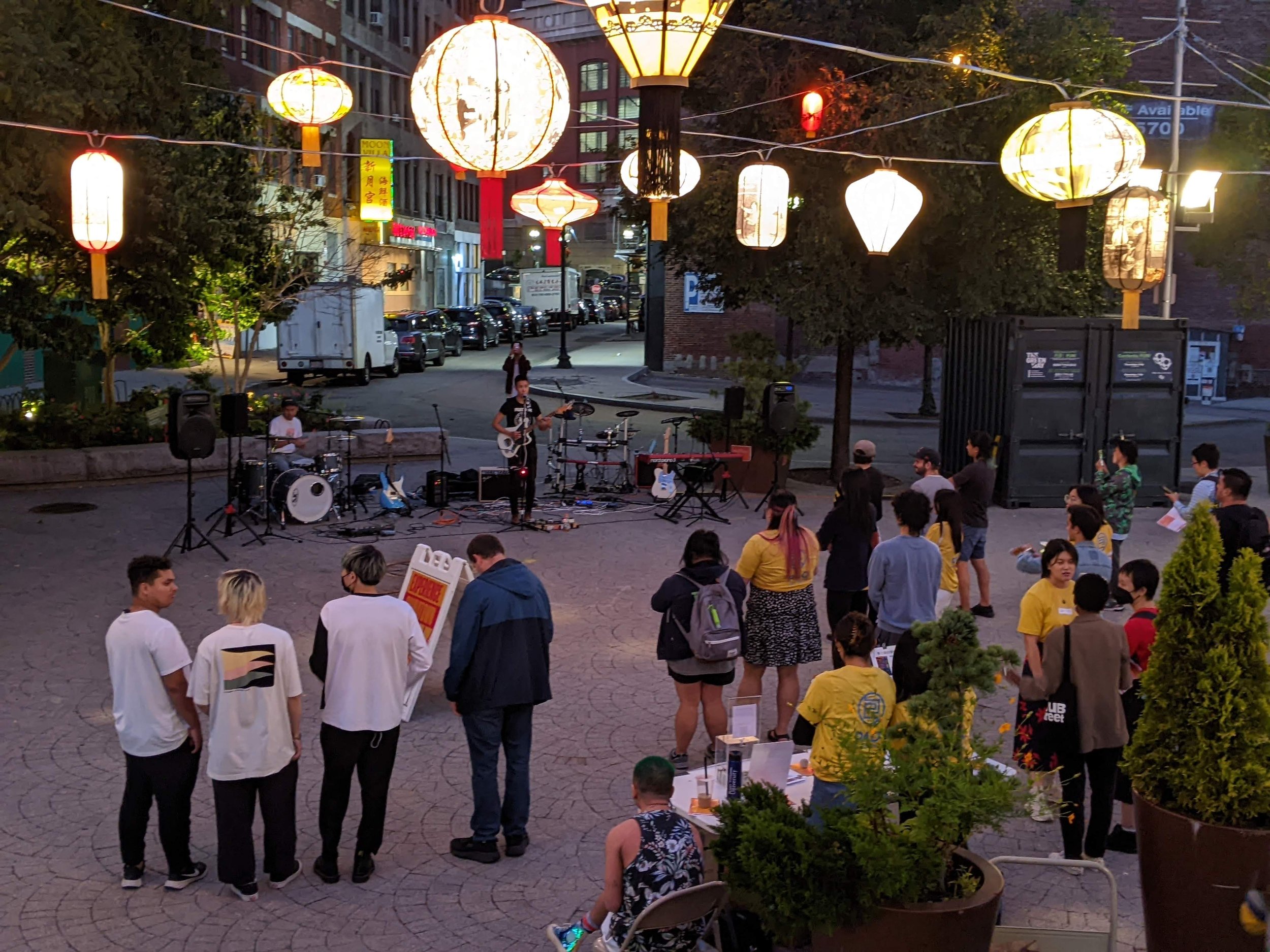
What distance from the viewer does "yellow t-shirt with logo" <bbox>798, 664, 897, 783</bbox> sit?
5.76m

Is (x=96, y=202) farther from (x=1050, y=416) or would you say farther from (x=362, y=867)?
(x=1050, y=416)

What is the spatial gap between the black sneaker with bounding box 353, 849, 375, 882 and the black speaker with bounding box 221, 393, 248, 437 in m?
9.50

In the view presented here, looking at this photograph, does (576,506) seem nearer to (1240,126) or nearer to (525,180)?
(1240,126)

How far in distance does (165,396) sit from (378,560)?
16950 mm

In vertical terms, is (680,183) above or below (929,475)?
above

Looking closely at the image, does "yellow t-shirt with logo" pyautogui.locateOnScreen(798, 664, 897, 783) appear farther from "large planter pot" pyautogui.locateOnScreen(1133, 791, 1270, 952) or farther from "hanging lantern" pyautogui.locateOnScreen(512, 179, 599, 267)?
"hanging lantern" pyautogui.locateOnScreen(512, 179, 599, 267)

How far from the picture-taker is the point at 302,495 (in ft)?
51.8

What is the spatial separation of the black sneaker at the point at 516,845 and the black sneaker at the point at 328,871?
35.4 inches

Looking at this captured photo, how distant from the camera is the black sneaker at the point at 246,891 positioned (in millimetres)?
6211

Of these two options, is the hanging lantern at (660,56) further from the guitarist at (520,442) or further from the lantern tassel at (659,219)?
the guitarist at (520,442)

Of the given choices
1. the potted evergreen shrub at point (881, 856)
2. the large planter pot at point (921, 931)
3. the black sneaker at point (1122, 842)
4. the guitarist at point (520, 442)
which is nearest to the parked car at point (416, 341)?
the guitarist at point (520, 442)

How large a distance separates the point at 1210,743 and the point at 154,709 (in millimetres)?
4582

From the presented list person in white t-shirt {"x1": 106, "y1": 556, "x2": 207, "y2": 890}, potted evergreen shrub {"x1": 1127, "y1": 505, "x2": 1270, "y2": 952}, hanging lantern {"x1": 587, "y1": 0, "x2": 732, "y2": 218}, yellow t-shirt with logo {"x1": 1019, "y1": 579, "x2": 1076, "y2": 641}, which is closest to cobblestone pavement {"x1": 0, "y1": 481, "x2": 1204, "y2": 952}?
person in white t-shirt {"x1": 106, "y1": 556, "x2": 207, "y2": 890}

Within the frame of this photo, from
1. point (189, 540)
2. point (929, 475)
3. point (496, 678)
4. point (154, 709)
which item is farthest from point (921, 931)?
point (189, 540)
